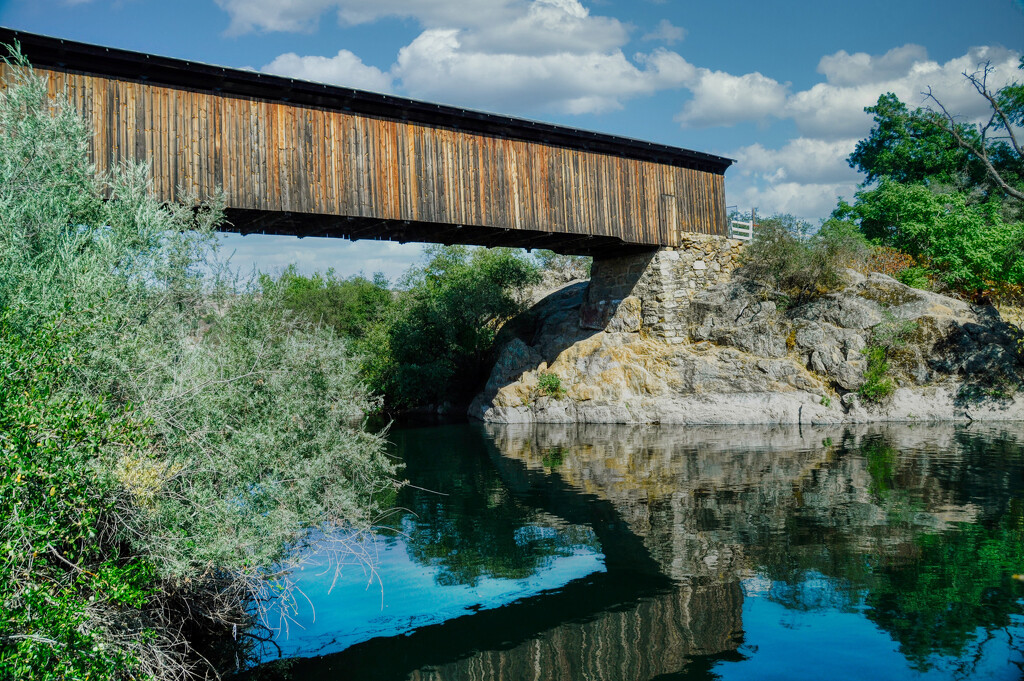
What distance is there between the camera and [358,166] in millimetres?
17969

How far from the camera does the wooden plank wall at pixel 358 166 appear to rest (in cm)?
1492

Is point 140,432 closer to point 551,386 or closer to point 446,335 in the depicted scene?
point 551,386

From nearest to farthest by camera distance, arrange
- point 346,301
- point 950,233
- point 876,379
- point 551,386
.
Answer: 1. point 876,379
2. point 950,233
3. point 551,386
4. point 346,301

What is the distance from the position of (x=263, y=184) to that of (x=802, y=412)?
17.6 m

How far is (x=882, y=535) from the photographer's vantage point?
1007 cm

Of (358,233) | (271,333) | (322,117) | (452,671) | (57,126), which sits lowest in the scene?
(452,671)

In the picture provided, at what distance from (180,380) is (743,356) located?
68.0 ft

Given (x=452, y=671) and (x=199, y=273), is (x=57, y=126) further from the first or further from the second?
(x=452, y=671)

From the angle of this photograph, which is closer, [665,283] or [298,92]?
[298,92]

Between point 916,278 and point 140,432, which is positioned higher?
point 916,278

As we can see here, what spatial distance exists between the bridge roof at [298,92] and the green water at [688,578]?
1015 cm

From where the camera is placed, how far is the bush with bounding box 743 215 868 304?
2412cm

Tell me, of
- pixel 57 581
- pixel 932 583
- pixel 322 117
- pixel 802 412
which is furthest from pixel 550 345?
pixel 57 581

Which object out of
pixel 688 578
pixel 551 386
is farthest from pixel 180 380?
pixel 551 386
